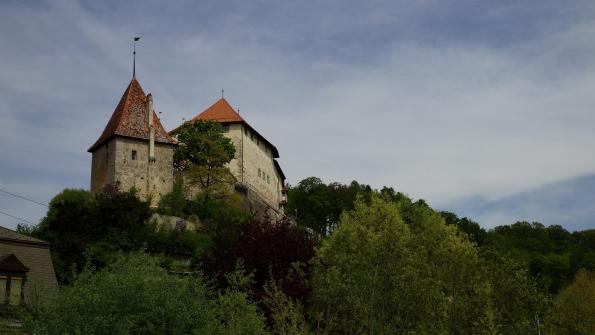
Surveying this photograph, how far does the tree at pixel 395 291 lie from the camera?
1805 centimetres

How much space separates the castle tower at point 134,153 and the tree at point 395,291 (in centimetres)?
3744

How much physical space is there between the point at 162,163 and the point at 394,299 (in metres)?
42.3

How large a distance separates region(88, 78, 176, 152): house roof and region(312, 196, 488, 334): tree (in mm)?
39364

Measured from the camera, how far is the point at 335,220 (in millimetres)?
77438

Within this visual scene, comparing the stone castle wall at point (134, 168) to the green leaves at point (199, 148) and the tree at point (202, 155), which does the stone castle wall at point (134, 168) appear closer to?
the tree at point (202, 155)

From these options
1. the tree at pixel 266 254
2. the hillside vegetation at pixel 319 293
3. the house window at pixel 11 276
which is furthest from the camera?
the tree at pixel 266 254

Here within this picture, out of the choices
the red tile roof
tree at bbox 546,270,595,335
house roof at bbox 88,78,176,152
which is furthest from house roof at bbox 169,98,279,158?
tree at bbox 546,270,595,335

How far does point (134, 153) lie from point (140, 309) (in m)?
38.4

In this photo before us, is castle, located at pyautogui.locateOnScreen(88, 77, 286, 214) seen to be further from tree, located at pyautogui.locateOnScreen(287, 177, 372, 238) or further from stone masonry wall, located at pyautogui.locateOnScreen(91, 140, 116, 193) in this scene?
tree, located at pyautogui.locateOnScreen(287, 177, 372, 238)

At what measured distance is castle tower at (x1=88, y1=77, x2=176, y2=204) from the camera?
185 ft

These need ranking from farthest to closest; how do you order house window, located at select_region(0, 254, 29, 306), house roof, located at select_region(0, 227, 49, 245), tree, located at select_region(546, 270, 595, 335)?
tree, located at select_region(546, 270, 595, 335), house roof, located at select_region(0, 227, 49, 245), house window, located at select_region(0, 254, 29, 306)

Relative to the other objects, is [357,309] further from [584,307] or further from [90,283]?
[584,307]

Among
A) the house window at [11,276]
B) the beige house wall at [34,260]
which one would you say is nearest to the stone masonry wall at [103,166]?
the beige house wall at [34,260]

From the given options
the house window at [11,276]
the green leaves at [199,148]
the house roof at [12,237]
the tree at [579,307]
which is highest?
the green leaves at [199,148]
